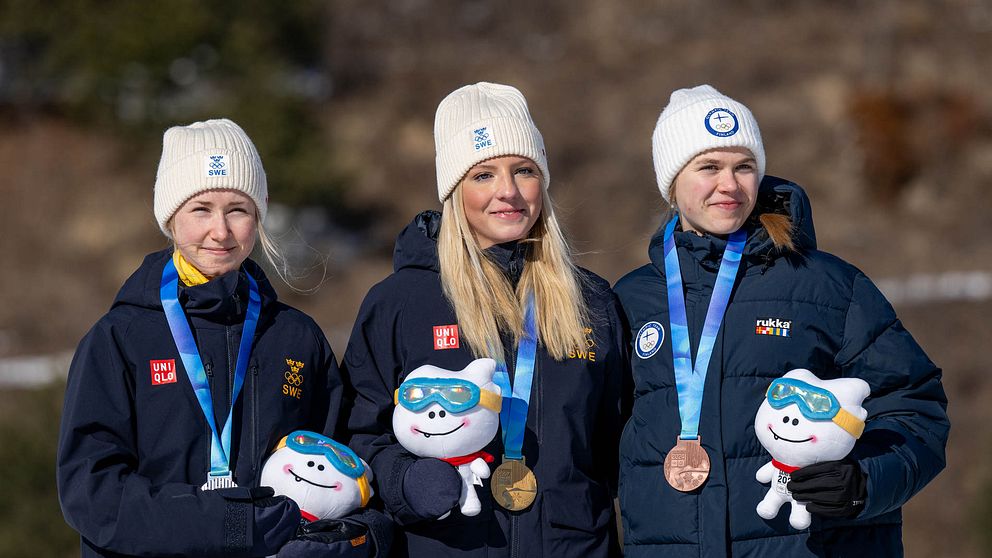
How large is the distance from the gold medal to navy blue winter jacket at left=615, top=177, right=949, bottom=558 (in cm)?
34

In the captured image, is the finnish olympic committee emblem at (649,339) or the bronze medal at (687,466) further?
the finnish olympic committee emblem at (649,339)

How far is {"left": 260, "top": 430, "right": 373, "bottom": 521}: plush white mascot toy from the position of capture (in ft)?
13.1

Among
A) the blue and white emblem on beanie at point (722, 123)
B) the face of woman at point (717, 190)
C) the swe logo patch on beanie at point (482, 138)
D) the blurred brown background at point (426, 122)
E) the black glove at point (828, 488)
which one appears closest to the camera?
the black glove at point (828, 488)

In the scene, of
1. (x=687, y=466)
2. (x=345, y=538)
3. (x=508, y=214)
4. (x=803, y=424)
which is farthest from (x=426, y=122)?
(x=803, y=424)

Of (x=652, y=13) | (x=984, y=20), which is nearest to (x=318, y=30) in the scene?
(x=652, y=13)

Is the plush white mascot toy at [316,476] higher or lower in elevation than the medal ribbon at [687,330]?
lower

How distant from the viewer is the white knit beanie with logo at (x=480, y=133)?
15.2 ft

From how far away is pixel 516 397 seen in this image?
434 centimetres

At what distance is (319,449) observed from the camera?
404 centimetres

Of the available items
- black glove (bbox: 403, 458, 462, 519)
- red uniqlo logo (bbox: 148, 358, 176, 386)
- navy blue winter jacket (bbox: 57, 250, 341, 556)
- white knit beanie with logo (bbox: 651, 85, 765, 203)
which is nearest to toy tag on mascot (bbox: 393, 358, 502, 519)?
black glove (bbox: 403, 458, 462, 519)

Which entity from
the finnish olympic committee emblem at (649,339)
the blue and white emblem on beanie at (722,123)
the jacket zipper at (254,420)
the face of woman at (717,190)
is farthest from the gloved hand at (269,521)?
the blue and white emblem on beanie at (722,123)

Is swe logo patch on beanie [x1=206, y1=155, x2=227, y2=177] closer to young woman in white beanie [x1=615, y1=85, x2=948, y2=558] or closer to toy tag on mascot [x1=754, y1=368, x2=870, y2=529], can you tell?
young woman in white beanie [x1=615, y1=85, x2=948, y2=558]

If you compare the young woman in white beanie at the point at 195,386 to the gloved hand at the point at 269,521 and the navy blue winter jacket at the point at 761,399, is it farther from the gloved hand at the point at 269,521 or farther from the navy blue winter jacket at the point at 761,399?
the navy blue winter jacket at the point at 761,399

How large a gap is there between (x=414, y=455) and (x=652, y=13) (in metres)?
34.7
